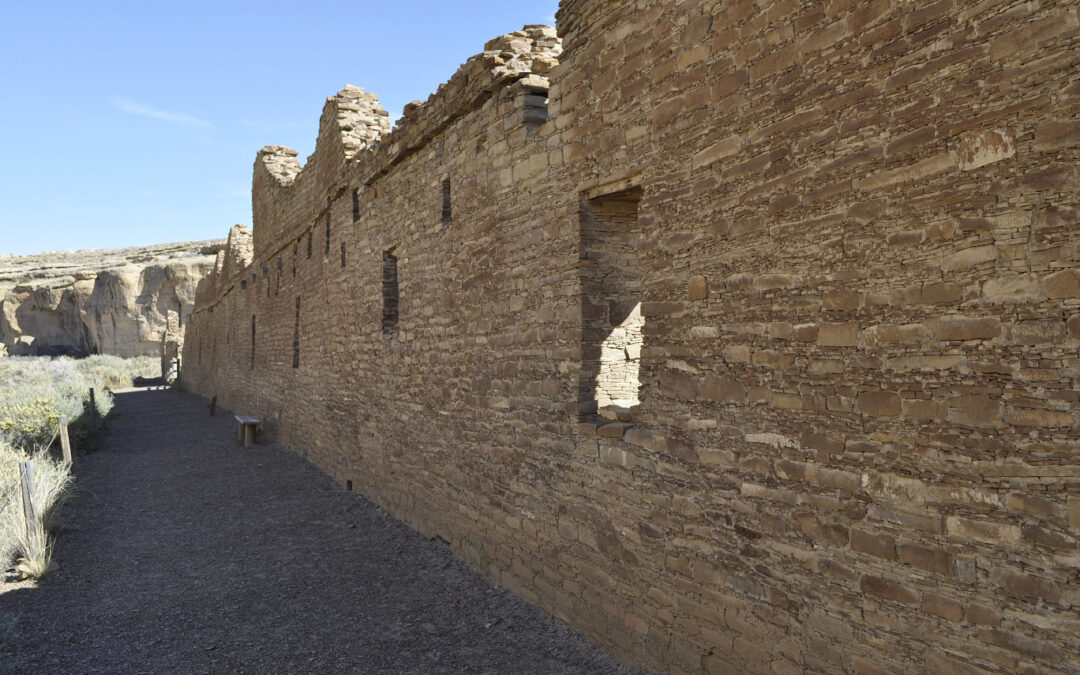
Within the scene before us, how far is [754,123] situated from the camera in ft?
10.6

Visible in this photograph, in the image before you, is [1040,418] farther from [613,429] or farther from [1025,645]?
[613,429]

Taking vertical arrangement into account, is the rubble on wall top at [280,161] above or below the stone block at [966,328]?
above

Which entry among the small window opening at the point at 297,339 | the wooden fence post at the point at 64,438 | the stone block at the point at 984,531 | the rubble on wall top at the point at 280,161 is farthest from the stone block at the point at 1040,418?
the rubble on wall top at the point at 280,161

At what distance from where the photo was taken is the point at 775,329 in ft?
10.3

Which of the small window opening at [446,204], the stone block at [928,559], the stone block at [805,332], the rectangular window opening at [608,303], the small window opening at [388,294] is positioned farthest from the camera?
the small window opening at [388,294]

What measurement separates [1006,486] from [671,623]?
6.19 feet

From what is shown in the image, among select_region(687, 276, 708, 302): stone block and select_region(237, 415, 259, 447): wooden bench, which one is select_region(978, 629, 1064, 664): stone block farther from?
select_region(237, 415, 259, 447): wooden bench

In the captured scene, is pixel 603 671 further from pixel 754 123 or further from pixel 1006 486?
pixel 754 123

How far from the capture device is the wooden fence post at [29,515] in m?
5.62

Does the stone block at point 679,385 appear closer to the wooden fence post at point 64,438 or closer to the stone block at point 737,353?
the stone block at point 737,353

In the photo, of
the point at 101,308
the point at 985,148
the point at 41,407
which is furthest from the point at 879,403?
the point at 101,308

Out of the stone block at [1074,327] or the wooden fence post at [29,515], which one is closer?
the stone block at [1074,327]

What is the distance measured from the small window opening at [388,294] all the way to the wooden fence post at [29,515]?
332 cm

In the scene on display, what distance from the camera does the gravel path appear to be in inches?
165
